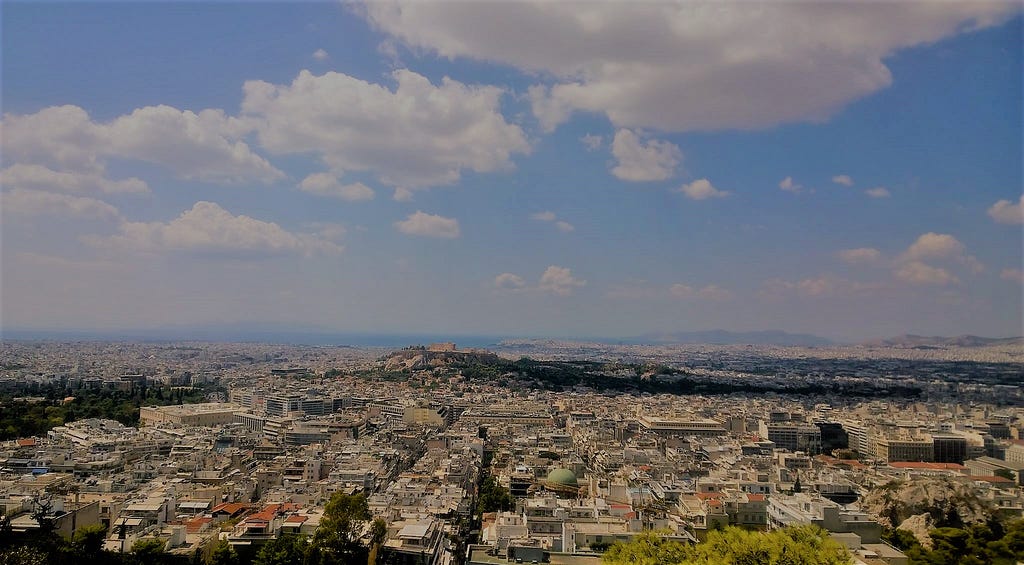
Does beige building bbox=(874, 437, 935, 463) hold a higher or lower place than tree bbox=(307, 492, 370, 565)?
lower

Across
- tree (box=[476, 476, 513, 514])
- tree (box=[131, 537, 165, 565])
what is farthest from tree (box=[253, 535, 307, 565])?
tree (box=[476, 476, 513, 514])

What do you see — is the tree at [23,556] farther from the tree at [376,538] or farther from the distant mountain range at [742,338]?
the distant mountain range at [742,338]

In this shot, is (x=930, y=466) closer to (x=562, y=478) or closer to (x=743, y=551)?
(x=562, y=478)

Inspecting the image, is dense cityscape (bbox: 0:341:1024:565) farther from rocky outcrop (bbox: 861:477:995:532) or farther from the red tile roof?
the red tile roof

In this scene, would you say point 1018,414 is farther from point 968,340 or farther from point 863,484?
point 968,340

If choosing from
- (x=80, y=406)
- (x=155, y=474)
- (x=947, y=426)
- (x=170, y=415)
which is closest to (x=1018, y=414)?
(x=947, y=426)

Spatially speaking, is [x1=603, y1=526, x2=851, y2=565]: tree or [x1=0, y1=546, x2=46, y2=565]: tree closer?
[x1=603, y1=526, x2=851, y2=565]: tree

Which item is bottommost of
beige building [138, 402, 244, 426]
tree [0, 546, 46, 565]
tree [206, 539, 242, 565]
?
beige building [138, 402, 244, 426]
